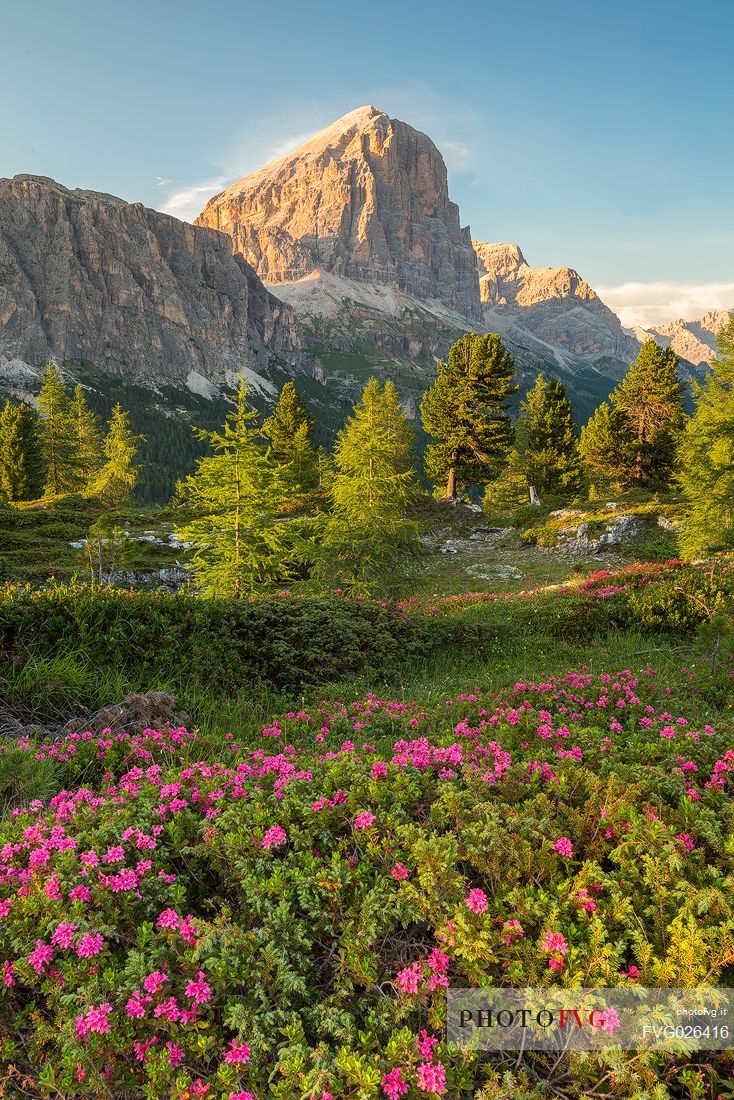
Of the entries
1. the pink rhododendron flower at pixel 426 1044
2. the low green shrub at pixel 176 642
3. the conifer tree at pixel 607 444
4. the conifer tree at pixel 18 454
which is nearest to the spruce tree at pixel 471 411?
the conifer tree at pixel 607 444

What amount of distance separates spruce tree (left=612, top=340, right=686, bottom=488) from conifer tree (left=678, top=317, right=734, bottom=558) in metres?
16.2

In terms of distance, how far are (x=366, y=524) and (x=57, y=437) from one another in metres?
47.7

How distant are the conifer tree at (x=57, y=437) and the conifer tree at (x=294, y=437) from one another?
20465 millimetres

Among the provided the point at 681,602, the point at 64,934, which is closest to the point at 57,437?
the point at 681,602

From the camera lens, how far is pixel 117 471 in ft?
182

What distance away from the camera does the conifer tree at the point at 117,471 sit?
54.0m

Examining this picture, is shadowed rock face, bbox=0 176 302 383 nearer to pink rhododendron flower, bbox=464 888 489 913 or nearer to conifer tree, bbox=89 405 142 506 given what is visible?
conifer tree, bbox=89 405 142 506

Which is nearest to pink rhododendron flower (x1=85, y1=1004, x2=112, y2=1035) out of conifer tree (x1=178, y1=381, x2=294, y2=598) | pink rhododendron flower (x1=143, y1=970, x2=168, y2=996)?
pink rhododendron flower (x1=143, y1=970, x2=168, y2=996)

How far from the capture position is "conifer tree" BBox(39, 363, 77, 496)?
1954 inches

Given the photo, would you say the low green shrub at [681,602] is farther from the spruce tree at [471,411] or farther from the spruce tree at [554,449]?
the spruce tree at [554,449]

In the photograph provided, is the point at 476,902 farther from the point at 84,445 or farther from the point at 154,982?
the point at 84,445

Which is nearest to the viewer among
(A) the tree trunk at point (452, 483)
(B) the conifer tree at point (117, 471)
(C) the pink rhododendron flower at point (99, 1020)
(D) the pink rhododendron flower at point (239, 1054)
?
(D) the pink rhododendron flower at point (239, 1054)

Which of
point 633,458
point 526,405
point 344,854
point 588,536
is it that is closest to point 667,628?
point 344,854

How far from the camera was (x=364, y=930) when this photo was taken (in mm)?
2322
